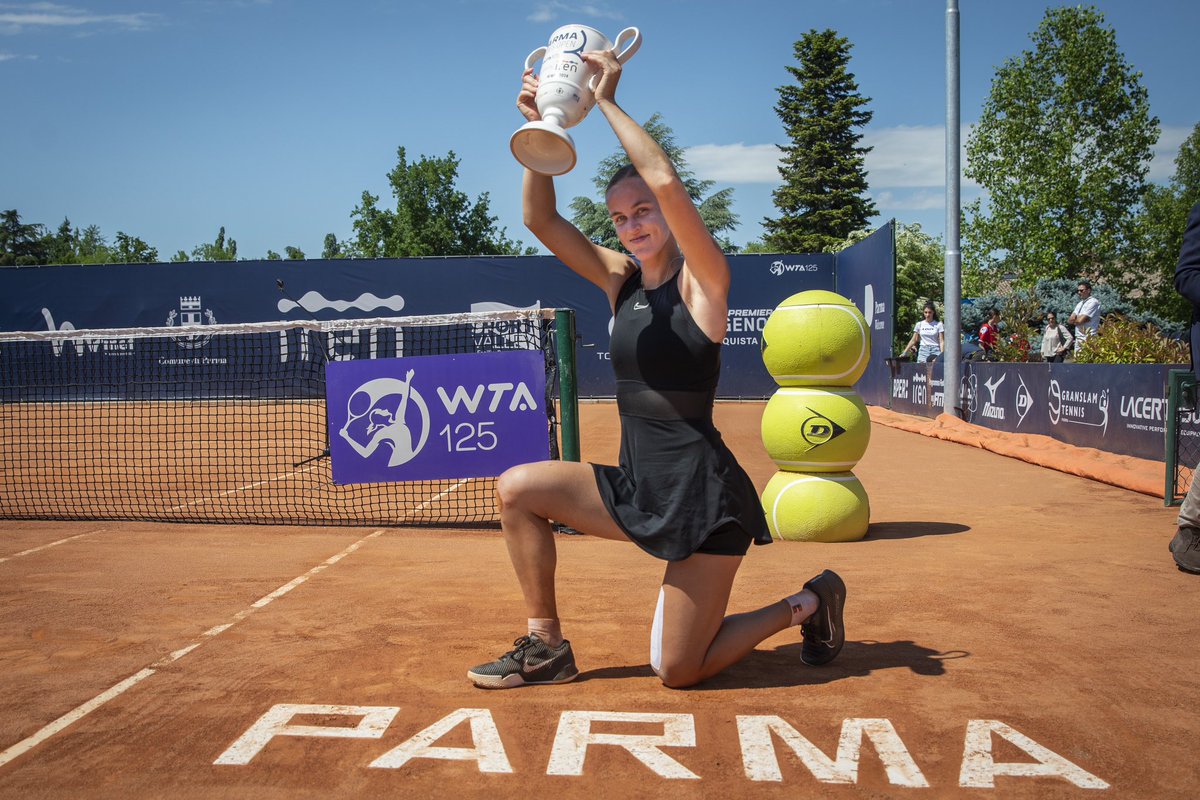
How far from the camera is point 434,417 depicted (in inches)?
317

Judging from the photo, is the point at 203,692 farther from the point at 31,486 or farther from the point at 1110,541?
→ the point at 31,486

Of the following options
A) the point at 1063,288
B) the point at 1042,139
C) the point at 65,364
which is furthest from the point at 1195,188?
the point at 65,364

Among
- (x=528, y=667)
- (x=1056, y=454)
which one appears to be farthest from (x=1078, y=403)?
(x=528, y=667)

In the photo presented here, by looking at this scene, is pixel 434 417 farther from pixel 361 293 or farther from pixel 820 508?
pixel 361 293

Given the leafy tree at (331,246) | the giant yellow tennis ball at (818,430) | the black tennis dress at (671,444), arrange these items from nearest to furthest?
the black tennis dress at (671,444), the giant yellow tennis ball at (818,430), the leafy tree at (331,246)

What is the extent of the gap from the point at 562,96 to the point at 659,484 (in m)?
1.39

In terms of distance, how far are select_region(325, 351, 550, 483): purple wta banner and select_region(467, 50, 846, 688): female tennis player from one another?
13.6 ft

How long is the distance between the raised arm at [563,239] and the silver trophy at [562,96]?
334 millimetres

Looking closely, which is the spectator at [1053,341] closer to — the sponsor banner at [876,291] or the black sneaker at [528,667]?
the sponsor banner at [876,291]

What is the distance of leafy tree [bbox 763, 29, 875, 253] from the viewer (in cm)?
5109

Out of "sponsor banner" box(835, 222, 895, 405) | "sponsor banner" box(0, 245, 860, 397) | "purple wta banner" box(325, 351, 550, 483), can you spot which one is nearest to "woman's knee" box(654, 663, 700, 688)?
"purple wta banner" box(325, 351, 550, 483)

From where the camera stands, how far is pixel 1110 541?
6938 mm

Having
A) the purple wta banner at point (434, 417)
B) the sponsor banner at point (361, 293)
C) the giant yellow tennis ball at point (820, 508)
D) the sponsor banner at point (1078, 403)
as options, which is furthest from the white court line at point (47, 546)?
the sponsor banner at point (361, 293)

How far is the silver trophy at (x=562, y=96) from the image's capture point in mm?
3258
